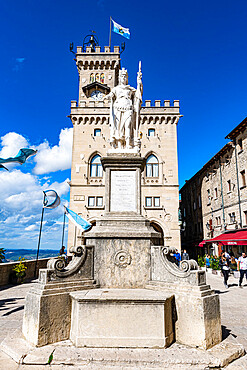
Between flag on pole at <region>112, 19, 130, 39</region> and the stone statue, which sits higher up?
flag on pole at <region>112, 19, 130, 39</region>

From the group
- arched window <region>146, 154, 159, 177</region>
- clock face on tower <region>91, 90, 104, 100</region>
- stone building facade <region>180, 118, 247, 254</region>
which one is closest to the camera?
stone building facade <region>180, 118, 247, 254</region>

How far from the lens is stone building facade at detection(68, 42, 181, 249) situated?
1176 inches

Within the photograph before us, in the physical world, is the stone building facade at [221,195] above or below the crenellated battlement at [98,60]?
below

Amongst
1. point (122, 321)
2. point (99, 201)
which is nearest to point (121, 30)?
point (99, 201)

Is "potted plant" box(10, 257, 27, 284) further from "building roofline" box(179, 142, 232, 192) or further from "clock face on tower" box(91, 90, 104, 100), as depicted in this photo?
"clock face on tower" box(91, 90, 104, 100)

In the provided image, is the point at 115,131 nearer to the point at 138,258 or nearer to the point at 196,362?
the point at 138,258

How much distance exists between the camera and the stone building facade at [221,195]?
24181mm

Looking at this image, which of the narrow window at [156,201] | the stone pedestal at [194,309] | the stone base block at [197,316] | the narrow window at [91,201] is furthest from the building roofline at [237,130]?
the stone base block at [197,316]

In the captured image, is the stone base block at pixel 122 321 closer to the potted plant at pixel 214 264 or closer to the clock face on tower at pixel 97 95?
the potted plant at pixel 214 264

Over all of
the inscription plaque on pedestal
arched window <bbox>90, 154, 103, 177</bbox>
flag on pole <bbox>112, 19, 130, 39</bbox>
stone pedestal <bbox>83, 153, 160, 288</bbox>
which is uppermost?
flag on pole <bbox>112, 19, 130, 39</bbox>

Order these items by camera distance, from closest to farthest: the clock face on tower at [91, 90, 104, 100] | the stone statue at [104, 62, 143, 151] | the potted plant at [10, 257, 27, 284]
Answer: the stone statue at [104, 62, 143, 151]
the potted plant at [10, 257, 27, 284]
the clock face on tower at [91, 90, 104, 100]

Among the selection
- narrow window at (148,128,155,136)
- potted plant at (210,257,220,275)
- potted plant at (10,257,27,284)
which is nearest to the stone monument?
potted plant at (10,257,27,284)

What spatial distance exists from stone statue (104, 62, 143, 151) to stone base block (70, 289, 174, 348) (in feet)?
12.1

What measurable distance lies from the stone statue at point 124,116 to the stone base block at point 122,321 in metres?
3.70
